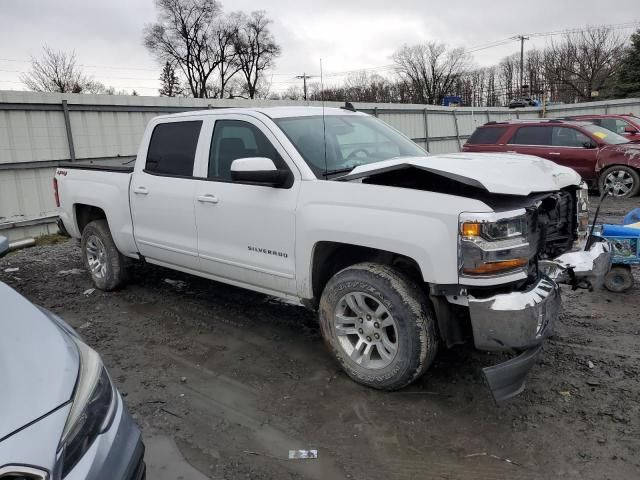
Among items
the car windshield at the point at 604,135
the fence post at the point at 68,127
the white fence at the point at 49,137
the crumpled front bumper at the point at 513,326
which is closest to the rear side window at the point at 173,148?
the crumpled front bumper at the point at 513,326

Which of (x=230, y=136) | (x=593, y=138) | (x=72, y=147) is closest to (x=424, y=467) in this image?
(x=230, y=136)

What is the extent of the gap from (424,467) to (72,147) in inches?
372

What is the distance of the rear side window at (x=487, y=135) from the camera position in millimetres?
12086

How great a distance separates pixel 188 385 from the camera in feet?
12.2

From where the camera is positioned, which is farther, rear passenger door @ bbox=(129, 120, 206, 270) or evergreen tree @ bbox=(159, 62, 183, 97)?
evergreen tree @ bbox=(159, 62, 183, 97)

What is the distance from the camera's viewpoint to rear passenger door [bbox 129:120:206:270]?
4.57 meters

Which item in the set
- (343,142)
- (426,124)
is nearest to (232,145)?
(343,142)

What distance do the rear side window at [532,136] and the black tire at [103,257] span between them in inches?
373

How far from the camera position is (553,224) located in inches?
139

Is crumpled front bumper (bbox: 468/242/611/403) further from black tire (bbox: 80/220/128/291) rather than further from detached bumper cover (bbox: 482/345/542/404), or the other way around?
black tire (bbox: 80/220/128/291)

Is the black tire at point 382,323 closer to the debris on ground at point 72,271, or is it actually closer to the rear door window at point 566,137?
the debris on ground at point 72,271

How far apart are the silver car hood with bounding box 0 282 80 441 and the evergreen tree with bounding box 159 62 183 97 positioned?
177ft

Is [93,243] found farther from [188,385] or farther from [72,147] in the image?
[72,147]

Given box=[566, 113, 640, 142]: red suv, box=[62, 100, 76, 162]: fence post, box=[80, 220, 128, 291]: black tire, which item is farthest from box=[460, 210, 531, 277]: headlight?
box=[566, 113, 640, 142]: red suv
